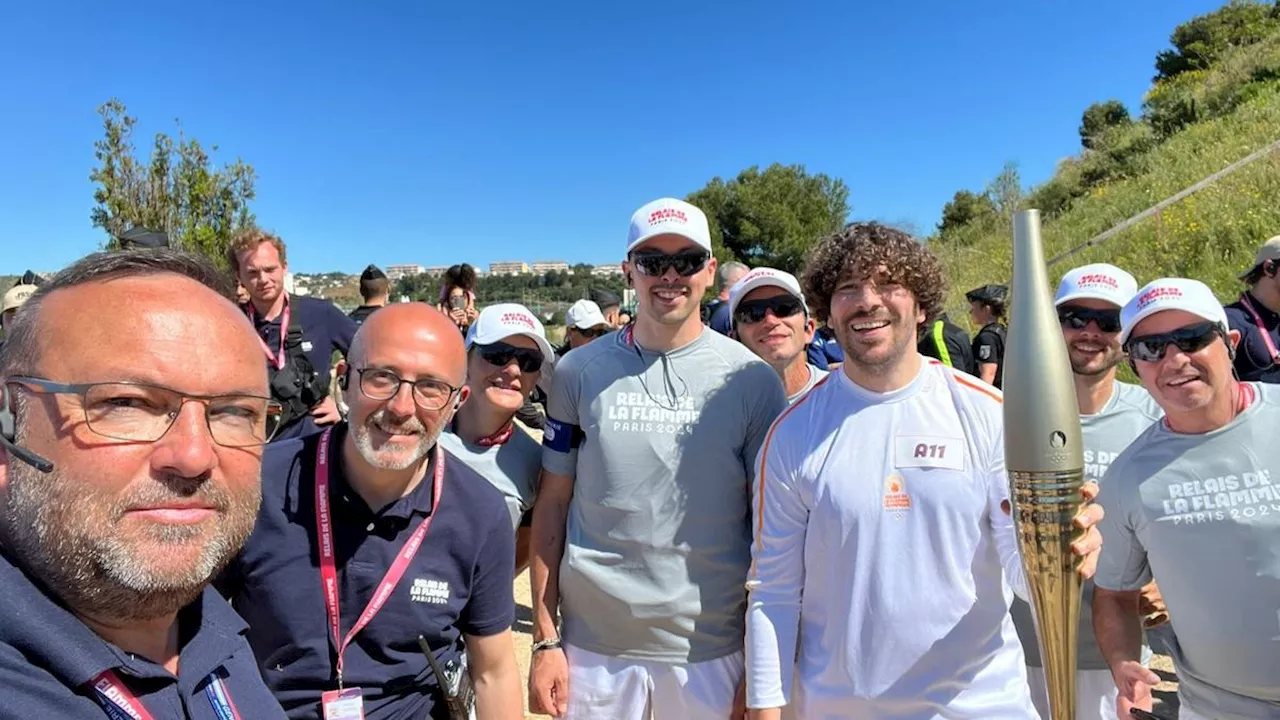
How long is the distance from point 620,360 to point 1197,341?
6.42 feet

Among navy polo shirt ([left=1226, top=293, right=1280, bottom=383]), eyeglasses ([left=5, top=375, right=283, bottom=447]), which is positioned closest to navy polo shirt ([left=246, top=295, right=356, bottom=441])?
eyeglasses ([left=5, top=375, right=283, bottom=447])

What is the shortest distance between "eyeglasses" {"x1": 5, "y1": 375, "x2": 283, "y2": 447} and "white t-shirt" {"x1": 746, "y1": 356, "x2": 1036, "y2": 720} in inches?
63.3

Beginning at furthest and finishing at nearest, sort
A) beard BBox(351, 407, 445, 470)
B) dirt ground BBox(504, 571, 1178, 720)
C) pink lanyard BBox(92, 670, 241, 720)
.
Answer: dirt ground BBox(504, 571, 1178, 720) < beard BBox(351, 407, 445, 470) < pink lanyard BBox(92, 670, 241, 720)

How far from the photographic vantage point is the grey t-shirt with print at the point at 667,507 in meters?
2.65

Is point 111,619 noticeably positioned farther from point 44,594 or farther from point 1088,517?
point 1088,517

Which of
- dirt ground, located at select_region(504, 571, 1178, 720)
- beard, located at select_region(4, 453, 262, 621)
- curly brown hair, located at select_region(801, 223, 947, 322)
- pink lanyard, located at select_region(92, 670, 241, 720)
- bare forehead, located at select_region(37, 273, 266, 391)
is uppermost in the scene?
curly brown hair, located at select_region(801, 223, 947, 322)

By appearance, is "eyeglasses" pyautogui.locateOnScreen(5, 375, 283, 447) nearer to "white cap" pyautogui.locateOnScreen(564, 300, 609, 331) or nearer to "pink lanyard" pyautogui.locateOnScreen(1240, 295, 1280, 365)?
"pink lanyard" pyautogui.locateOnScreen(1240, 295, 1280, 365)

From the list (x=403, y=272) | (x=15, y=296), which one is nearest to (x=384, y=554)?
(x=15, y=296)

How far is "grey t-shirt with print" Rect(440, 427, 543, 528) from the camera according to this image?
116 inches

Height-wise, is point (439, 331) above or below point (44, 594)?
above

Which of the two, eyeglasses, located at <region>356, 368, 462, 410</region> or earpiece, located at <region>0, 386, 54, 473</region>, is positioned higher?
eyeglasses, located at <region>356, 368, 462, 410</region>

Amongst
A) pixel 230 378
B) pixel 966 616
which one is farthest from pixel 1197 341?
pixel 230 378

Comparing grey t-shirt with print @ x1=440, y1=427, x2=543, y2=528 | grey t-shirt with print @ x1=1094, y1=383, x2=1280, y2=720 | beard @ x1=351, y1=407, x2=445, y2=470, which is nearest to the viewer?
grey t-shirt with print @ x1=1094, y1=383, x2=1280, y2=720

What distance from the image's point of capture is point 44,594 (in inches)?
47.2
